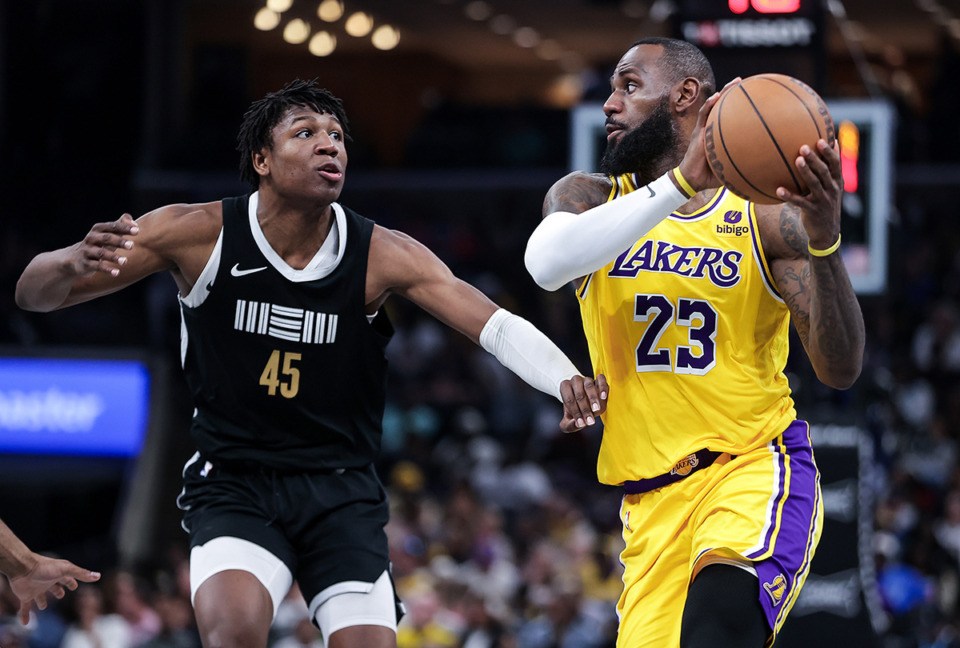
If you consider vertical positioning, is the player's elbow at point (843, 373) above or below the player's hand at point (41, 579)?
above

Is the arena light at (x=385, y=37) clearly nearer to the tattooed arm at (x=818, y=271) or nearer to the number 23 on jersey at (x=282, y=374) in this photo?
the number 23 on jersey at (x=282, y=374)

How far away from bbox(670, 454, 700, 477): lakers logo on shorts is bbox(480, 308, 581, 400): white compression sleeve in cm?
49

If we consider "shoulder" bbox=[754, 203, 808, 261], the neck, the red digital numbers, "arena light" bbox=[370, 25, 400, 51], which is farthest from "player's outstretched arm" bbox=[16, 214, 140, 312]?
"arena light" bbox=[370, 25, 400, 51]

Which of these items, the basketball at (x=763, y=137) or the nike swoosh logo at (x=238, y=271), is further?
the nike swoosh logo at (x=238, y=271)

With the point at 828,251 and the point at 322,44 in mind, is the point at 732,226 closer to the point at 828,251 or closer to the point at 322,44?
the point at 828,251

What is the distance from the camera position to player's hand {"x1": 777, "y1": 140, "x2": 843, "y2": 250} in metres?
3.90

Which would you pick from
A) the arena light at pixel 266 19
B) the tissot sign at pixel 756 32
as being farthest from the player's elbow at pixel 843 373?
the arena light at pixel 266 19

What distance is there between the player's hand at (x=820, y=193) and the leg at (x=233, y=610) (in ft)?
6.81

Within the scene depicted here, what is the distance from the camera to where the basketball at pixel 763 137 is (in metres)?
3.97

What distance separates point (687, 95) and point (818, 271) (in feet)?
3.05

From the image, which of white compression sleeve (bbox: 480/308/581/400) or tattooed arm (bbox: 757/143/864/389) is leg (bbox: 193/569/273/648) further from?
tattooed arm (bbox: 757/143/864/389)

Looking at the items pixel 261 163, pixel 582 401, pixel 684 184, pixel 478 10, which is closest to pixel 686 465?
pixel 582 401

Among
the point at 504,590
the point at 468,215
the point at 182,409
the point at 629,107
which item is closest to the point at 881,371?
the point at 504,590

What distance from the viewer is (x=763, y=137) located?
3.98 m
